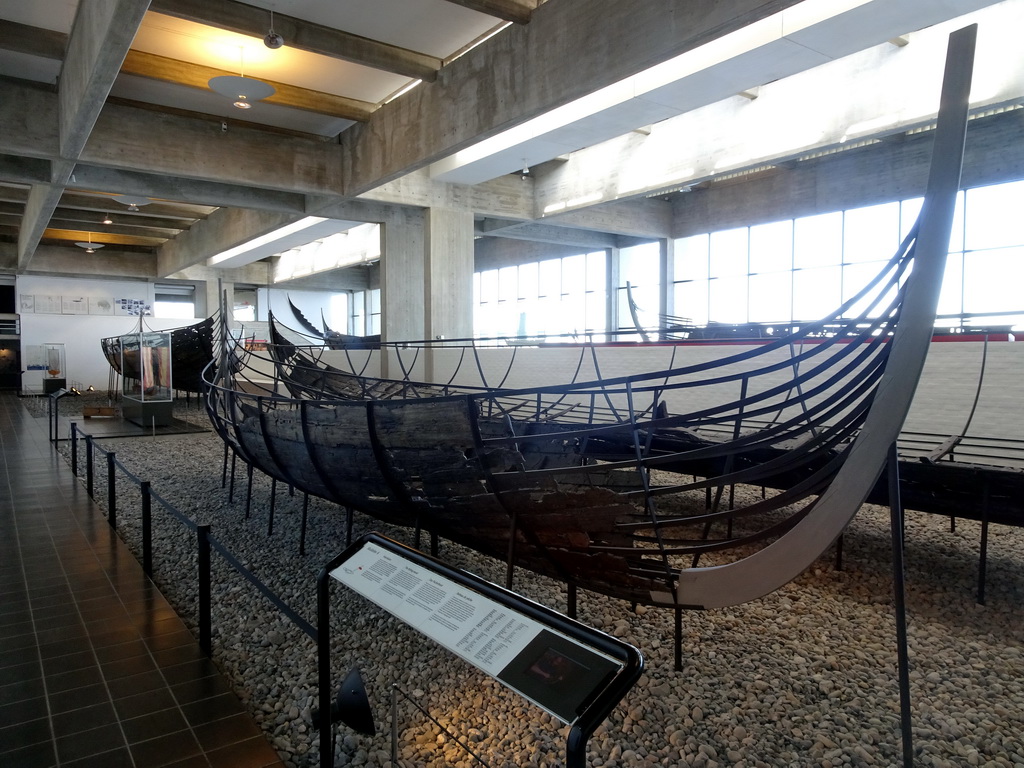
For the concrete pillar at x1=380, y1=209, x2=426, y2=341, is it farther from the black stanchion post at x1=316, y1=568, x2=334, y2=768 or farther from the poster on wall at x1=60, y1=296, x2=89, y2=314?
the poster on wall at x1=60, y1=296, x2=89, y2=314

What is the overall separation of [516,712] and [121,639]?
5.96 feet

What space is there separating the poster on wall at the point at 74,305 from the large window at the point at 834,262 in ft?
60.3

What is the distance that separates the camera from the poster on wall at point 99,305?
69.3ft

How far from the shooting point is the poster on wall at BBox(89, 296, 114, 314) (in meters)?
21.1

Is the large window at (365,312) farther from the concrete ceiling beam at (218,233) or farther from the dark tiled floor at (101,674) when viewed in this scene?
the dark tiled floor at (101,674)

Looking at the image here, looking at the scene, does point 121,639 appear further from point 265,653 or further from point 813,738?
point 813,738

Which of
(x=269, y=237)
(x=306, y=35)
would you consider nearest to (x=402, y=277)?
(x=306, y=35)

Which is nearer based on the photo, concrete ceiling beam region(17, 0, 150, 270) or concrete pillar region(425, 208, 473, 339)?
concrete ceiling beam region(17, 0, 150, 270)

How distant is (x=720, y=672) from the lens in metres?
2.67

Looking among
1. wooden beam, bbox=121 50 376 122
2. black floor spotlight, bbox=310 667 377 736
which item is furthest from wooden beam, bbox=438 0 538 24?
black floor spotlight, bbox=310 667 377 736

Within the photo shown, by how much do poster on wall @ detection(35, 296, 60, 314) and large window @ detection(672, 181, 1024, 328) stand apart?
18.8m

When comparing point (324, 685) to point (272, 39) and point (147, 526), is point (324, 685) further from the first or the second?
point (272, 39)

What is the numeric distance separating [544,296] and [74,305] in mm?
14953

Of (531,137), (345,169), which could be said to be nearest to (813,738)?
(531,137)
